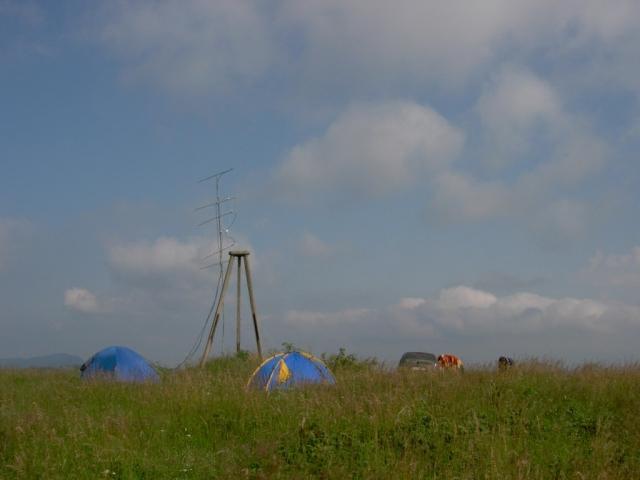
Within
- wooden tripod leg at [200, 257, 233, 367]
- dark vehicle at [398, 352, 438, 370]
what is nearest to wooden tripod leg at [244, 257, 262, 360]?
wooden tripod leg at [200, 257, 233, 367]

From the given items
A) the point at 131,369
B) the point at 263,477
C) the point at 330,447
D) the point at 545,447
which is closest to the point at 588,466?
the point at 545,447

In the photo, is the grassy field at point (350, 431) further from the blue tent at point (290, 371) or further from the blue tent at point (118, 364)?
the blue tent at point (118, 364)

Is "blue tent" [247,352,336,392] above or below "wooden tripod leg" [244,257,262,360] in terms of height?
below

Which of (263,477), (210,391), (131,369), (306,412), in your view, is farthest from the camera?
(131,369)

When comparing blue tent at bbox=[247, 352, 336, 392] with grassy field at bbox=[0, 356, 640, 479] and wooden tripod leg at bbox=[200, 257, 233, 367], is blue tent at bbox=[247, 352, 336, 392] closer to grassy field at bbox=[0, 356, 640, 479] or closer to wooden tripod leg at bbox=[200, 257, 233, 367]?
grassy field at bbox=[0, 356, 640, 479]

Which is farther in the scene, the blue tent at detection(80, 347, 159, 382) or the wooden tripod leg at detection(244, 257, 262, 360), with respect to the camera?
the wooden tripod leg at detection(244, 257, 262, 360)

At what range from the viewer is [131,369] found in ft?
63.7

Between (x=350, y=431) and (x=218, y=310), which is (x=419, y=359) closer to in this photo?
(x=218, y=310)

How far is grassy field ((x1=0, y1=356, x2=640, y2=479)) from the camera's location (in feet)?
27.8

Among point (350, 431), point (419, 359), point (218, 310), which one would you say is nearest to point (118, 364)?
point (218, 310)

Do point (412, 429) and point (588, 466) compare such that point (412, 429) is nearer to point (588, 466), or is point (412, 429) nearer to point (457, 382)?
point (588, 466)

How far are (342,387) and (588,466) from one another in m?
4.72

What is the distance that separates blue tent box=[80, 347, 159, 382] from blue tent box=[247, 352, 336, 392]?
15.9 ft

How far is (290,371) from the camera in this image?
50.3ft
